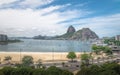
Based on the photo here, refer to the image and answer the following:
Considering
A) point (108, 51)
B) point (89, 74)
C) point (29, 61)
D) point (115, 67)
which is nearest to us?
point (89, 74)

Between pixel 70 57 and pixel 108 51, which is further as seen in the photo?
pixel 108 51

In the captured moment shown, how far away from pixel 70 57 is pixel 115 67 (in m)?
48.8

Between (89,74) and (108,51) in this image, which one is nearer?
(89,74)

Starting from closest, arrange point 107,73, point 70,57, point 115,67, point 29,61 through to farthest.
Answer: point 107,73, point 115,67, point 29,61, point 70,57

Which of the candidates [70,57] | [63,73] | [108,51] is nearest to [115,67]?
[63,73]

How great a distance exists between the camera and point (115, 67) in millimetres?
33531

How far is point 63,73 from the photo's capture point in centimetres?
3047

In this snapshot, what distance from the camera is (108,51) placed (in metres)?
106

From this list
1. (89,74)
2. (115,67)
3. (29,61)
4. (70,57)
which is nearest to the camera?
(89,74)

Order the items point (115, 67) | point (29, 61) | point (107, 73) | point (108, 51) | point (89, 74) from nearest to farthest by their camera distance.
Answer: point (107, 73)
point (89, 74)
point (115, 67)
point (29, 61)
point (108, 51)

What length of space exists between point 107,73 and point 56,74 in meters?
5.20

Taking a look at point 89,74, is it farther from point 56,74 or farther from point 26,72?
point 26,72

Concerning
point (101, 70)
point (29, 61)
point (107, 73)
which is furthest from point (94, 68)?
point (29, 61)

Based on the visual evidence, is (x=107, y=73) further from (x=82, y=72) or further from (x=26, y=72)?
(x=26, y=72)
